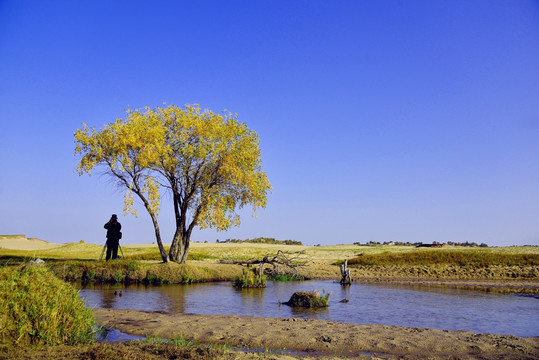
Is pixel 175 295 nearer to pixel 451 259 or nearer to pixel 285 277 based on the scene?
pixel 285 277

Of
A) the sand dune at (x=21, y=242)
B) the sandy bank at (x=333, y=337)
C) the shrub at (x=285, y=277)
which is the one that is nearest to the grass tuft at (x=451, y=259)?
the shrub at (x=285, y=277)

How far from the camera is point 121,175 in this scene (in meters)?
30.6

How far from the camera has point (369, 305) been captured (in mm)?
20078

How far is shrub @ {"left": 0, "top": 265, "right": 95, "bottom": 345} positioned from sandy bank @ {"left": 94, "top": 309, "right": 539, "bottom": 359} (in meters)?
2.36

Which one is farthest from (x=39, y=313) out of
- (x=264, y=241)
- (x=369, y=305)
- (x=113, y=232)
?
(x=264, y=241)

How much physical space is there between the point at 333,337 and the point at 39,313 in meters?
7.49

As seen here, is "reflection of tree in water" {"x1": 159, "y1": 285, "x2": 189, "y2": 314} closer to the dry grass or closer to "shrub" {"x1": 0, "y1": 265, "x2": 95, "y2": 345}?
the dry grass

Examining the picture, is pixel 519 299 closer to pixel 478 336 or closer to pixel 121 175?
pixel 478 336

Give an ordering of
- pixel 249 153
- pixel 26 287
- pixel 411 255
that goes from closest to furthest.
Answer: pixel 26 287 → pixel 249 153 → pixel 411 255

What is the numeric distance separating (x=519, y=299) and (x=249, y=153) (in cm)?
1901

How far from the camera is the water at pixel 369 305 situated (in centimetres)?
1617

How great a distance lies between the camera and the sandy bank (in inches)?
455

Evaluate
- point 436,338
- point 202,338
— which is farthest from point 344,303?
point 202,338

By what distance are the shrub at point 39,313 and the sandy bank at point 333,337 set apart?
2361 millimetres
